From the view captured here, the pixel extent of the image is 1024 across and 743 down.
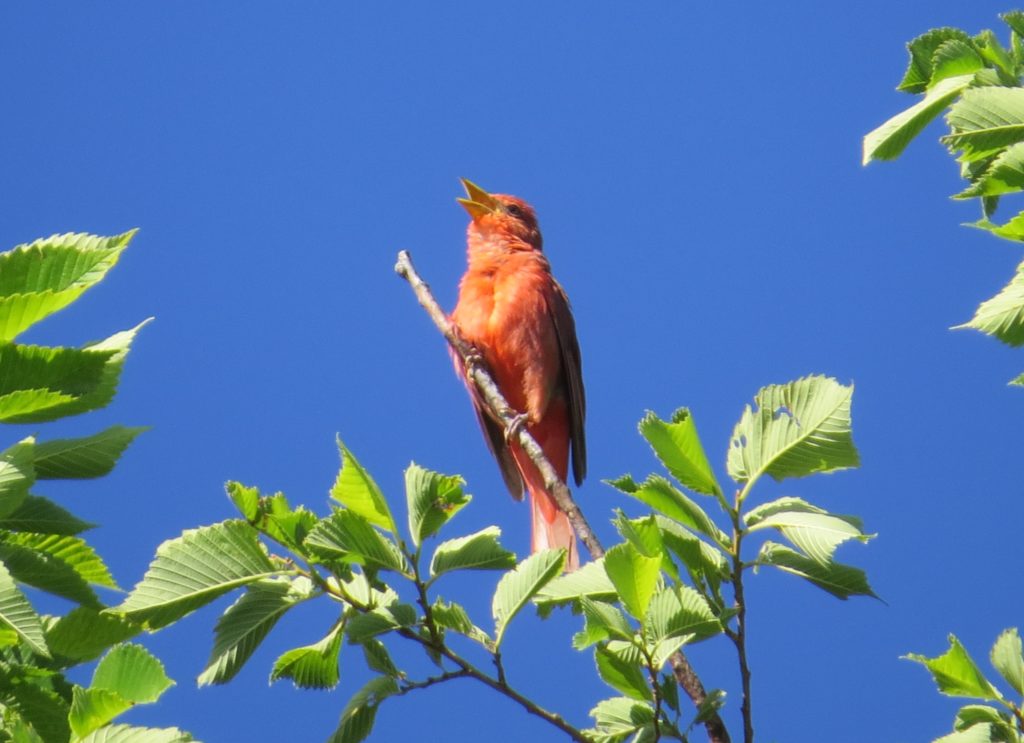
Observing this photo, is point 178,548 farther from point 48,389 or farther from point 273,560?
point 48,389

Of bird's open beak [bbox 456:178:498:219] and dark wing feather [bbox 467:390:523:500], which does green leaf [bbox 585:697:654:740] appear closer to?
dark wing feather [bbox 467:390:523:500]

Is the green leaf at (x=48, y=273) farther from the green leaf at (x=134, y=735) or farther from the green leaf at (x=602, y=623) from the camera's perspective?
the green leaf at (x=602, y=623)

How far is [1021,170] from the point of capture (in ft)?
7.64

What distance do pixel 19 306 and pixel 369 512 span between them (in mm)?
724

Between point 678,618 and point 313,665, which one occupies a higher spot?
point 313,665

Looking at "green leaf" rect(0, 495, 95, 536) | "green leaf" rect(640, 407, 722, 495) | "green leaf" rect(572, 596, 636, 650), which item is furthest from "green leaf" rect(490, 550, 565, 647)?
"green leaf" rect(0, 495, 95, 536)

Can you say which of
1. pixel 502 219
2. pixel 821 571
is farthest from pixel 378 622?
pixel 502 219

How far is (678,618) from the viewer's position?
219 cm

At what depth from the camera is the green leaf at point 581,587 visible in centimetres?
236

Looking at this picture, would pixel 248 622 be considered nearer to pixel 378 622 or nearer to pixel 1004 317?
pixel 378 622

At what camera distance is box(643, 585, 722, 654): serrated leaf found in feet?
7.18

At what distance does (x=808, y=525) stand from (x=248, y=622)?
3.28ft

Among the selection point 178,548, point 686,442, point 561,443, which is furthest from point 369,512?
point 561,443

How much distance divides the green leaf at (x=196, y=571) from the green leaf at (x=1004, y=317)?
1282mm
